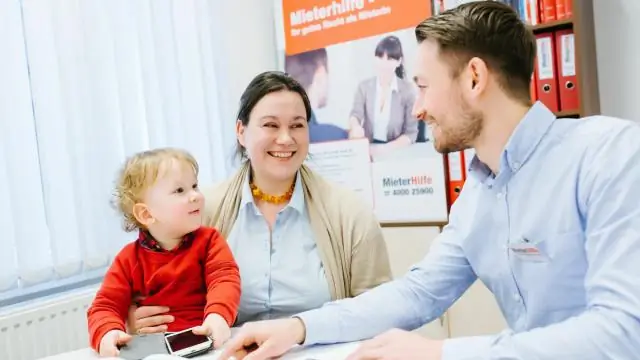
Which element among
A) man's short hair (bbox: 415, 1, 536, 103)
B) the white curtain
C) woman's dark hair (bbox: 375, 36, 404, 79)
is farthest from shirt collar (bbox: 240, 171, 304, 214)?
woman's dark hair (bbox: 375, 36, 404, 79)

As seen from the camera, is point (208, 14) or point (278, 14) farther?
point (278, 14)

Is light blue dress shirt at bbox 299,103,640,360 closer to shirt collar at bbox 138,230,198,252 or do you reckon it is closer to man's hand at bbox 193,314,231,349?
man's hand at bbox 193,314,231,349

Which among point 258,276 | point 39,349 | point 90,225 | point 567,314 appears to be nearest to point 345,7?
point 90,225

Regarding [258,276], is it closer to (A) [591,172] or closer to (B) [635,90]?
(A) [591,172]

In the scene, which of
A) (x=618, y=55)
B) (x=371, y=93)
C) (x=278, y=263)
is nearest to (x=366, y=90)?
(x=371, y=93)

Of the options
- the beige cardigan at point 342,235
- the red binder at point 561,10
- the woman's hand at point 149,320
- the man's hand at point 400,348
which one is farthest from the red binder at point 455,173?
the man's hand at point 400,348

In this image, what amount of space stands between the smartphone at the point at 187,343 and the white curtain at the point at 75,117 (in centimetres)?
130

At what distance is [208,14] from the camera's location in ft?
10.4

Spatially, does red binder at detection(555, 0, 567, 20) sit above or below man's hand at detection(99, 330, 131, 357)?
above

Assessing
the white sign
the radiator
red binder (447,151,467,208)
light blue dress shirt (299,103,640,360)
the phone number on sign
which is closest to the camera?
light blue dress shirt (299,103,640,360)

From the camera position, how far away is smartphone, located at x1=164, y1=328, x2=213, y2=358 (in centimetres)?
125

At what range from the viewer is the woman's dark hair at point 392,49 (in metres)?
3.02

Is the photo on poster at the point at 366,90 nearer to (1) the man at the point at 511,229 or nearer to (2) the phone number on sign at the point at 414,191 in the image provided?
(2) the phone number on sign at the point at 414,191

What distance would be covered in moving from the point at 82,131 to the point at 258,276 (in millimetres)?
1308
